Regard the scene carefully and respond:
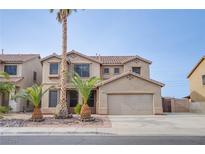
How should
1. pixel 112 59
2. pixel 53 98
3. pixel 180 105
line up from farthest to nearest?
pixel 112 59 < pixel 180 105 < pixel 53 98

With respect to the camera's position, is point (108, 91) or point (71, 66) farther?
point (71, 66)

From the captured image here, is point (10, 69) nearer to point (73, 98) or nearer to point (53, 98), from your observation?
point (53, 98)

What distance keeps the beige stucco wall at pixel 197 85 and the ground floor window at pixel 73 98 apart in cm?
1403

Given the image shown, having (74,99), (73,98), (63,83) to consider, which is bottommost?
(74,99)

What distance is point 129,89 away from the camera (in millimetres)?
22172

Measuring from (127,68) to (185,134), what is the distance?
15778mm

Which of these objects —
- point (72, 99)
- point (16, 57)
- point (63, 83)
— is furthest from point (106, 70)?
point (16, 57)

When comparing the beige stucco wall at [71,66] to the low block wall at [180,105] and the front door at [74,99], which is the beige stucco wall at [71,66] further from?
the low block wall at [180,105]

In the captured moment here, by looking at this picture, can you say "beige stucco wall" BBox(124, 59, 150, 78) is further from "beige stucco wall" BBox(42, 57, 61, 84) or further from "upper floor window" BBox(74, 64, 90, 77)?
"beige stucco wall" BBox(42, 57, 61, 84)

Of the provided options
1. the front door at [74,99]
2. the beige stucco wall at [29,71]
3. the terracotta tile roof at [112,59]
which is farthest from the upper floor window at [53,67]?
the beige stucco wall at [29,71]

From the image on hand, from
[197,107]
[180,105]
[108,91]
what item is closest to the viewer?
[108,91]

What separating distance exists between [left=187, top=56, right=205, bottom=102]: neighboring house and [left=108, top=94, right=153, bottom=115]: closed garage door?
25.3ft

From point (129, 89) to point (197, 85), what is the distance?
995cm
